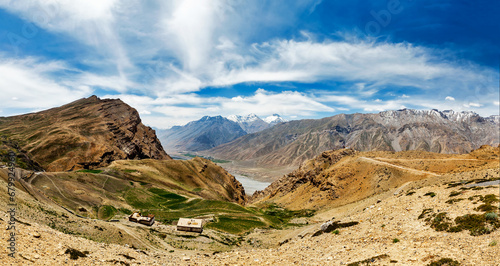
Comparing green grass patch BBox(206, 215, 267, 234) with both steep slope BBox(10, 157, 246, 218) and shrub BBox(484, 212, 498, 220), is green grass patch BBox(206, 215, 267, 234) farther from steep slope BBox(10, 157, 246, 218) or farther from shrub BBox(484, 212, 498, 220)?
shrub BBox(484, 212, 498, 220)

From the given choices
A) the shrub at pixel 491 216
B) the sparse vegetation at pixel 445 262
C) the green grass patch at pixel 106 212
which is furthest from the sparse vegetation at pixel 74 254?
the green grass patch at pixel 106 212

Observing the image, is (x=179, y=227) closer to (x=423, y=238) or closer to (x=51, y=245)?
(x=51, y=245)

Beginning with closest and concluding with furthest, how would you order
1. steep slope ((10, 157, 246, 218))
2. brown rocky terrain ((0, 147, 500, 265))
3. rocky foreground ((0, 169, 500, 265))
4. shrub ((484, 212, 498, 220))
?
rocky foreground ((0, 169, 500, 265))
brown rocky terrain ((0, 147, 500, 265))
shrub ((484, 212, 498, 220))
steep slope ((10, 157, 246, 218))

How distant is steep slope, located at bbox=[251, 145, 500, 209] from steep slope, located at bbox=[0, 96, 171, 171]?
105759 millimetres

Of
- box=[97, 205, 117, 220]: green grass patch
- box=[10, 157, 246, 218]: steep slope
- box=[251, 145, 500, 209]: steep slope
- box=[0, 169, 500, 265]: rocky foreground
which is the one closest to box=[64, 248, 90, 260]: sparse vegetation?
box=[0, 169, 500, 265]: rocky foreground

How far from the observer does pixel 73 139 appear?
140 meters

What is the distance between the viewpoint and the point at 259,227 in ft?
204

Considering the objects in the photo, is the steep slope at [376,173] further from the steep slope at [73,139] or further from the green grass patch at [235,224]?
the steep slope at [73,139]

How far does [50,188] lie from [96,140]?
112158 millimetres

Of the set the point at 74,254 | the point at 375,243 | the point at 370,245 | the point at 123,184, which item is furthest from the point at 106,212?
the point at 375,243

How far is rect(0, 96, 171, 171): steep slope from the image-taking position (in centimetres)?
12762

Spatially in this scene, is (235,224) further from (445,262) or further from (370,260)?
(445,262)

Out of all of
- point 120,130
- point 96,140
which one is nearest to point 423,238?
point 96,140

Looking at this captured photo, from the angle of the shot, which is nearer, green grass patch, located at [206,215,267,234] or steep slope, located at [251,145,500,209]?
Answer: green grass patch, located at [206,215,267,234]
